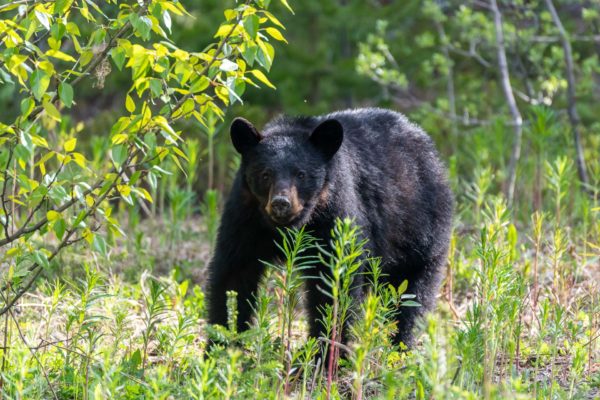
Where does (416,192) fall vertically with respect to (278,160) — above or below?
below

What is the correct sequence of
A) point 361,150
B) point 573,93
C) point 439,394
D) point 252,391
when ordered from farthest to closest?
point 573,93, point 361,150, point 252,391, point 439,394

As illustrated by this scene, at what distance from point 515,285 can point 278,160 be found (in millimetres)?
1437

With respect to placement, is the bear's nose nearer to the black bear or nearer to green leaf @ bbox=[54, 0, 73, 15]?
the black bear

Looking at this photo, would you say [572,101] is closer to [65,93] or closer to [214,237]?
[214,237]

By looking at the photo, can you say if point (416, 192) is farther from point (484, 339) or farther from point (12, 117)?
point (12, 117)

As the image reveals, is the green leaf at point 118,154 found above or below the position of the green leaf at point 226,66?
below

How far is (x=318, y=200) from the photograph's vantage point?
5055mm

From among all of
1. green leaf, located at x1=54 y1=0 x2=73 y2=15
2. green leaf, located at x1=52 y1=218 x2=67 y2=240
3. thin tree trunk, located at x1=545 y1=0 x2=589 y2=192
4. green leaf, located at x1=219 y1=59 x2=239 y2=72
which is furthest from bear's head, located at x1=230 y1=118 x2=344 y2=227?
thin tree trunk, located at x1=545 y1=0 x2=589 y2=192

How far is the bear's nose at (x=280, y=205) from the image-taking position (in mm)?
4715

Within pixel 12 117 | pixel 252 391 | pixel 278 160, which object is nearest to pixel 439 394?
pixel 252 391

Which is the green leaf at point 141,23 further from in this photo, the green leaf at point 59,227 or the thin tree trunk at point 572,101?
the thin tree trunk at point 572,101

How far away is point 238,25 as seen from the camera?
3.87 metres

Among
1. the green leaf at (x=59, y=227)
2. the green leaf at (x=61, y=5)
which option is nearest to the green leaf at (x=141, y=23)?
the green leaf at (x=61, y=5)

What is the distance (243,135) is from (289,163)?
322 millimetres
